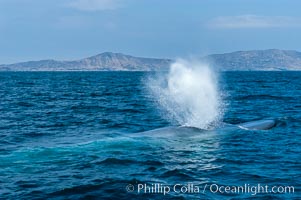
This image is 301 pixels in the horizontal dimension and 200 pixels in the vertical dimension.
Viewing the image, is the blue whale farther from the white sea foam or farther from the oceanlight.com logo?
the oceanlight.com logo

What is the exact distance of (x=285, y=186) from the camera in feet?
53.9

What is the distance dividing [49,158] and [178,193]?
25.8 feet

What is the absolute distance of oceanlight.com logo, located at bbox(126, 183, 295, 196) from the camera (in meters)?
15.7

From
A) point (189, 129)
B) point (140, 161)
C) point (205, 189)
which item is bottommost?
point (205, 189)

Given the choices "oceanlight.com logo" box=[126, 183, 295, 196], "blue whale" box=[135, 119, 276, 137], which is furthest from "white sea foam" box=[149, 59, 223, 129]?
"oceanlight.com logo" box=[126, 183, 295, 196]

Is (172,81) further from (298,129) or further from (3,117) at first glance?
(3,117)

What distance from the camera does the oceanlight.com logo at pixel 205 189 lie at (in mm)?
15727

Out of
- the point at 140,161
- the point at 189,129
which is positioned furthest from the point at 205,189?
the point at 189,129

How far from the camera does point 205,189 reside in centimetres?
1605

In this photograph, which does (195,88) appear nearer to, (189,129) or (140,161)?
(189,129)

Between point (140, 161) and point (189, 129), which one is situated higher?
point (189, 129)

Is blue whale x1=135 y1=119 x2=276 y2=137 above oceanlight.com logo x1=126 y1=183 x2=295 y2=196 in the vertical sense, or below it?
above

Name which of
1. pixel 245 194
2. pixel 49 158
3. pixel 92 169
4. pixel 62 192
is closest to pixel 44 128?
pixel 49 158

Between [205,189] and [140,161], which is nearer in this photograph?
[205,189]
